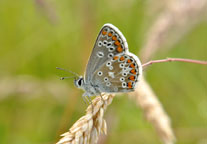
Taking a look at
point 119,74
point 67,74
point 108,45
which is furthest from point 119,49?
point 67,74

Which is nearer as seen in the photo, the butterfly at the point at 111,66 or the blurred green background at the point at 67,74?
the butterfly at the point at 111,66

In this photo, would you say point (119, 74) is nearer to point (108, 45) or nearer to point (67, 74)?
point (108, 45)

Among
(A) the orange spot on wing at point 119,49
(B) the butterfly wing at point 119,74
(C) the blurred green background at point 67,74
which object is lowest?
(B) the butterfly wing at point 119,74

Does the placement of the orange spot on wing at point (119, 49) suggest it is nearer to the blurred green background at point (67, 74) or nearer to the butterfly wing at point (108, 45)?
the butterfly wing at point (108, 45)

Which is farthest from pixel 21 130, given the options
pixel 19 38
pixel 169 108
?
pixel 169 108

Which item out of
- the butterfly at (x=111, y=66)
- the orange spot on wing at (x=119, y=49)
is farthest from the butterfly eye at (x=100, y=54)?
the orange spot on wing at (x=119, y=49)

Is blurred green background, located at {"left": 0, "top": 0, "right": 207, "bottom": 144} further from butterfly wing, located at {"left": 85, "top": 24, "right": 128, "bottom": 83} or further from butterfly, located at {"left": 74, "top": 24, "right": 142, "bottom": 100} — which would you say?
butterfly wing, located at {"left": 85, "top": 24, "right": 128, "bottom": 83}

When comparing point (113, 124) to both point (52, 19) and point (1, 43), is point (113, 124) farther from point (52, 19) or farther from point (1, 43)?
point (1, 43)

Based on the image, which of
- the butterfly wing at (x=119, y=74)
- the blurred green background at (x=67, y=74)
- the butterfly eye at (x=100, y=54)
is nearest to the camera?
the butterfly wing at (x=119, y=74)
